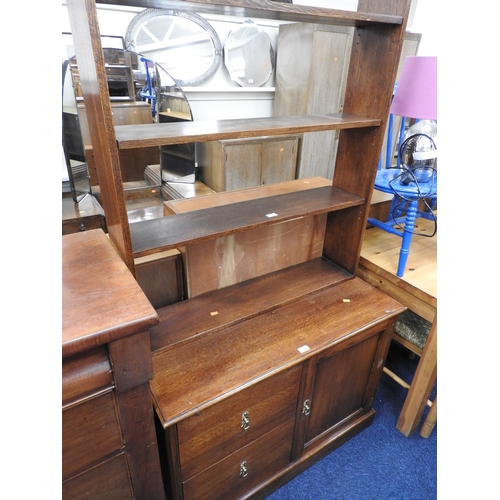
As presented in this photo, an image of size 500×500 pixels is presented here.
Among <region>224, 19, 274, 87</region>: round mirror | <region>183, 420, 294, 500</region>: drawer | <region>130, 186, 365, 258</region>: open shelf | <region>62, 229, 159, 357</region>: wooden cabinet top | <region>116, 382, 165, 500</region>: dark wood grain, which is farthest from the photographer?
<region>224, 19, 274, 87</region>: round mirror

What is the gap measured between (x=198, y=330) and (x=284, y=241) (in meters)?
0.53

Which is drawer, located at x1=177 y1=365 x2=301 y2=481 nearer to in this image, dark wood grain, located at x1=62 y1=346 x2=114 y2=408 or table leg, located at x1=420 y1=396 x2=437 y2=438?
dark wood grain, located at x1=62 y1=346 x2=114 y2=408

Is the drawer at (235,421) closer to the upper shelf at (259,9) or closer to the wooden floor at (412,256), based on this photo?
the wooden floor at (412,256)

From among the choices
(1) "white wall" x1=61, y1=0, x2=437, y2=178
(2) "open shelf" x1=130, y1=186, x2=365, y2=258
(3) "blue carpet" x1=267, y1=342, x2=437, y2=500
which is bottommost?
(3) "blue carpet" x1=267, y1=342, x2=437, y2=500

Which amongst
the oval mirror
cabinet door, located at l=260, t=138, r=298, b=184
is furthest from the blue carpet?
cabinet door, located at l=260, t=138, r=298, b=184

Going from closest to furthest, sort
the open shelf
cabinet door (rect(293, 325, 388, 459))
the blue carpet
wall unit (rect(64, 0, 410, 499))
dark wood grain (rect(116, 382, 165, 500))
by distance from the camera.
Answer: dark wood grain (rect(116, 382, 165, 500)), wall unit (rect(64, 0, 410, 499)), the open shelf, cabinet door (rect(293, 325, 388, 459)), the blue carpet

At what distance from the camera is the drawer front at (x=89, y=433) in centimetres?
73

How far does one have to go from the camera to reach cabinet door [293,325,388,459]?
1.29 m

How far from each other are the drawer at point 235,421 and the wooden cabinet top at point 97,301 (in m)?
0.44

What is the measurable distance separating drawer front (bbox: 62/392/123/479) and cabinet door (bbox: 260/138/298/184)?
8.98 feet

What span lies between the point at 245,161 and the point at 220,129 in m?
2.17

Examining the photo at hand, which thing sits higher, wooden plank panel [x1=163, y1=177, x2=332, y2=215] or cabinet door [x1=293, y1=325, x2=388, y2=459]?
wooden plank panel [x1=163, y1=177, x2=332, y2=215]

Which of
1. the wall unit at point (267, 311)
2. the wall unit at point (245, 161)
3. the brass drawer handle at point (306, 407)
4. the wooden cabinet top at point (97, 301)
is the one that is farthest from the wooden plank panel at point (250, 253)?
the wall unit at point (245, 161)
